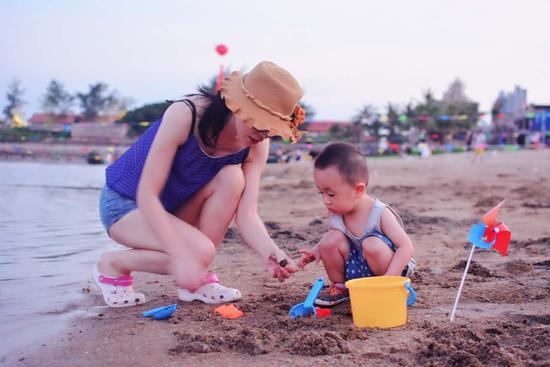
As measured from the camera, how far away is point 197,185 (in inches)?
119

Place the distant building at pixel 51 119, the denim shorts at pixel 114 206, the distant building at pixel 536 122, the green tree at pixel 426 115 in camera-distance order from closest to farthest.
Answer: the denim shorts at pixel 114 206, the distant building at pixel 536 122, the green tree at pixel 426 115, the distant building at pixel 51 119

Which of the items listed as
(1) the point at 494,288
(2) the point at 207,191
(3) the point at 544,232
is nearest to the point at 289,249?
(2) the point at 207,191

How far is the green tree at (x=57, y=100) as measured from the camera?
60.4 metres

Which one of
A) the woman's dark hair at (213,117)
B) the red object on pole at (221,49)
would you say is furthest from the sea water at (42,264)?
the red object on pole at (221,49)

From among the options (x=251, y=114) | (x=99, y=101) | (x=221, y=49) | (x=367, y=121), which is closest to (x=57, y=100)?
(x=99, y=101)

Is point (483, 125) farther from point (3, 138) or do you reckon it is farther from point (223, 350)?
point (223, 350)

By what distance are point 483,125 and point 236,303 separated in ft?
144

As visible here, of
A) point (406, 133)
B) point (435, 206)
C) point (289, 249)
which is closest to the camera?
point (289, 249)

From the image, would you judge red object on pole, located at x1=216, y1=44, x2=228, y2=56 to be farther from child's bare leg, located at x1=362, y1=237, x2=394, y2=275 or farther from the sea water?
child's bare leg, located at x1=362, y1=237, x2=394, y2=275

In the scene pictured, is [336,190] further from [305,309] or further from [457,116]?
[457,116]

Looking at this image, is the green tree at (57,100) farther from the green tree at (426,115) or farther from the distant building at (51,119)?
the green tree at (426,115)

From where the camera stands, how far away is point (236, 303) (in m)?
2.93

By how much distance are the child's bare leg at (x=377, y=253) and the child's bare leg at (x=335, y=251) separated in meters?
0.12

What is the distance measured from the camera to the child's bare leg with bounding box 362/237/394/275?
2645 millimetres
